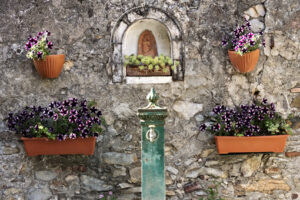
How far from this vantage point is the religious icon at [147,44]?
15.4 feet

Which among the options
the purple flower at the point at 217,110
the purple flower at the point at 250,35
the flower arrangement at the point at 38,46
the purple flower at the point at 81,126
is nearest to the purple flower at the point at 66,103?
the purple flower at the point at 81,126

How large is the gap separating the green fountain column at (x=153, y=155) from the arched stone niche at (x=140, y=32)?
2.86ft

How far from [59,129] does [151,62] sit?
115 centimetres

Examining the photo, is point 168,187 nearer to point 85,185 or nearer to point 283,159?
point 85,185

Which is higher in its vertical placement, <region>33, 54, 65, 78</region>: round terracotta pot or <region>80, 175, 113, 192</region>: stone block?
<region>33, 54, 65, 78</region>: round terracotta pot

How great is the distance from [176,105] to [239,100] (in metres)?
0.69

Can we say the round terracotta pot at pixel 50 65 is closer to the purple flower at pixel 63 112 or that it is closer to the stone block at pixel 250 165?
the purple flower at pixel 63 112

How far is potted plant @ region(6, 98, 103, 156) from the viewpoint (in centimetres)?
412

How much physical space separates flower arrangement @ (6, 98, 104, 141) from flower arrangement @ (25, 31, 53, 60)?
48 cm

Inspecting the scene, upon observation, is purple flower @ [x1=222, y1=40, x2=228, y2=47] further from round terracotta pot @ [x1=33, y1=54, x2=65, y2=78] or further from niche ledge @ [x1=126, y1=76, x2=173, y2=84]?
round terracotta pot @ [x1=33, y1=54, x2=65, y2=78]

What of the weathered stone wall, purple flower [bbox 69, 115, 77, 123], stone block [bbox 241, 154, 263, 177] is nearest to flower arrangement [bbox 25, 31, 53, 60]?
the weathered stone wall

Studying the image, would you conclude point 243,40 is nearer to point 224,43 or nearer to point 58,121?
point 224,43

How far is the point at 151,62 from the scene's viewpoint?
448 centimetres

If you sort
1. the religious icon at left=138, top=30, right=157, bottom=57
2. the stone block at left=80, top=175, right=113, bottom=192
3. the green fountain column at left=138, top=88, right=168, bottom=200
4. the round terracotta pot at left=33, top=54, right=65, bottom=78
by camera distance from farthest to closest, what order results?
the religious icon at left=138, top=30, right=157, bottom=57
the stone block at left=80, top=175, right=113, bottom=192
the round terracotta pot at left=33, top=54, right=65, bottom=78
the green fountain column at left=138, top=88, right=168, bottom=200
